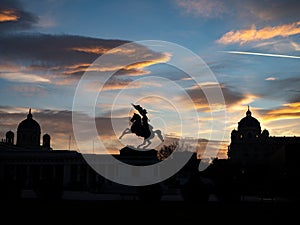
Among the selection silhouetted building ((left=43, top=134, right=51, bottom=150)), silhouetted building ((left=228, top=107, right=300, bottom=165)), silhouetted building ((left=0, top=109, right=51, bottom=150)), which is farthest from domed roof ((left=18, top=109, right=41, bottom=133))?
silhouetted building ((left=228, top=107, right=300, bottom=165))

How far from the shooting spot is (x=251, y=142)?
163000 millimetres

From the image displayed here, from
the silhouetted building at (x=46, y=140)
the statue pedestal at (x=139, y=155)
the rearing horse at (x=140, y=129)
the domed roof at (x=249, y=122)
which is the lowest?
the statue pedestal at (x=139, y=155)

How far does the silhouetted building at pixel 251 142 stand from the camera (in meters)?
159

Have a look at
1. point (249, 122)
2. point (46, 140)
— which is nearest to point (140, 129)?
point (46, 140)

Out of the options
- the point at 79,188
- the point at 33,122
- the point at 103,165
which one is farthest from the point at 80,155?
the point at 33,122

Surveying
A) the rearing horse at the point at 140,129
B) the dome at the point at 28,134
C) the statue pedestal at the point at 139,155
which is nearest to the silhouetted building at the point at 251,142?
the dome at the point at 28,134

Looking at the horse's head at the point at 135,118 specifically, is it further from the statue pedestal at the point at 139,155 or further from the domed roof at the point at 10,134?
the domed roof at the point at 10,134

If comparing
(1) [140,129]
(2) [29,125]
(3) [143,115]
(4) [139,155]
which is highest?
(2) [29,125]

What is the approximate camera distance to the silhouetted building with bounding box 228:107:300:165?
15912 cm

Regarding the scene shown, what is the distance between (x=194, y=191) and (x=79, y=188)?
4048 cm

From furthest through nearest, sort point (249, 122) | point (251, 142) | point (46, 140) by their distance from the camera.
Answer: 1. point (249, 122)
2. point (251, 142)
3. point (46, 140)

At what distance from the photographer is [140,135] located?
188 ft

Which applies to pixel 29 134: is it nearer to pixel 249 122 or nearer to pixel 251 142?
→ pixel 251 142

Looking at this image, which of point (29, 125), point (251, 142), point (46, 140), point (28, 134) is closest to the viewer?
point (28, 134)
